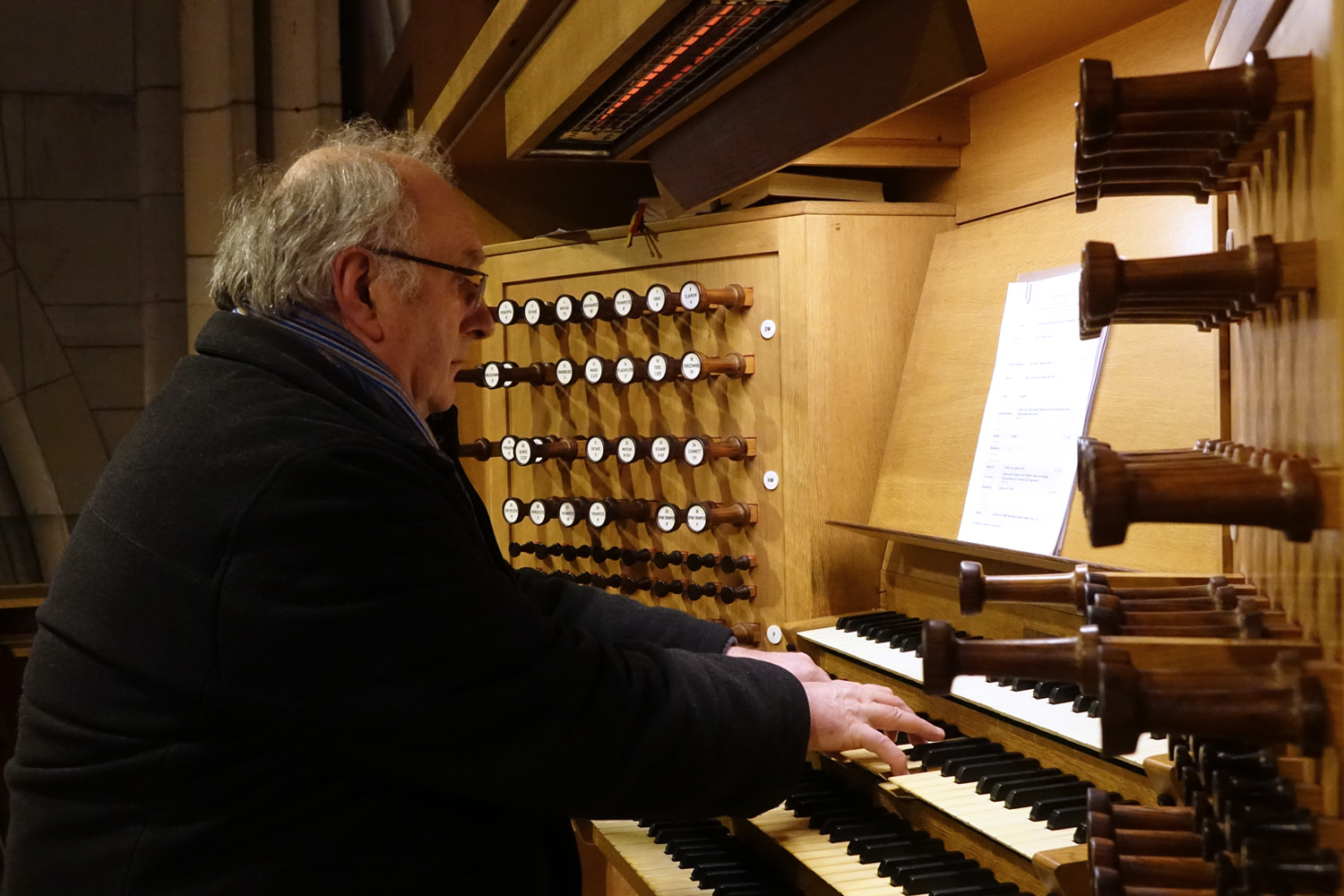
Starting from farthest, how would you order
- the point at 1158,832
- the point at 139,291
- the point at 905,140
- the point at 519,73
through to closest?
→ the point at 139,291 < the point at 519,73 < the point at 905,140 < the point at 1158,832

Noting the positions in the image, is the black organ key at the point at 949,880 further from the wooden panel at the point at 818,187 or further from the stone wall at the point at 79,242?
the stone wall at the point at 79,242

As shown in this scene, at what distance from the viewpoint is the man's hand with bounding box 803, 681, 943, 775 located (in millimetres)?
1636

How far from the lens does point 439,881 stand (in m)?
1.49

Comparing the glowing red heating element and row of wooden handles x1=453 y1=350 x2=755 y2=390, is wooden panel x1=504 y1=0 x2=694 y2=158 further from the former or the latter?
row of wooden handles x1=453 y1=350 x2=755 y2=390

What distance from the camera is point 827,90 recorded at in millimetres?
2264

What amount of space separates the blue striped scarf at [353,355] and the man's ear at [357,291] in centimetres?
3

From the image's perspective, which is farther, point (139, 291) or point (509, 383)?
point (139, 291)

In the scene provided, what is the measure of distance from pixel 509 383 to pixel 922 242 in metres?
1.28

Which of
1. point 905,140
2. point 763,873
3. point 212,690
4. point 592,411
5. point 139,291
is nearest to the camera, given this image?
point 212,690

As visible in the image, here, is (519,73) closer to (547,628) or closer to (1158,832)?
(547,628)

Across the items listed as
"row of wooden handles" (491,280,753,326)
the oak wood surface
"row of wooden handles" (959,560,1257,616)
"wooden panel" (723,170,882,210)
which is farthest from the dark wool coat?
"wooden panel" (723,170,882,210)

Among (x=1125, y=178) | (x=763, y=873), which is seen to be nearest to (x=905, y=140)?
(x=763, y=873)

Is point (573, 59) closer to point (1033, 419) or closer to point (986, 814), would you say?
point (1033, 419)

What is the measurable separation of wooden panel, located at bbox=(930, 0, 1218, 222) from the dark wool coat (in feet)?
4.52
